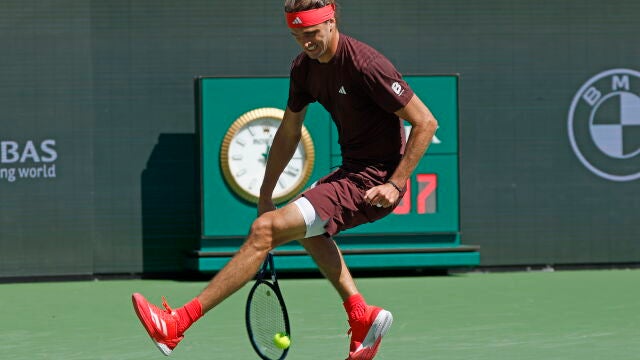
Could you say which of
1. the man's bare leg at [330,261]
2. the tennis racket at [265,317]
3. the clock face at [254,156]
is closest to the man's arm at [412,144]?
A: the man's bare leg at [330,261]

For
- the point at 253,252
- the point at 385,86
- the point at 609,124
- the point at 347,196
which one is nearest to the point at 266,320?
the point at 253,252

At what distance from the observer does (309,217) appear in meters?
5.63

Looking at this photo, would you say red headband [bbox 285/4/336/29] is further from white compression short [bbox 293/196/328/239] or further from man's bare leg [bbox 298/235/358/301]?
man's bare leg [bbox 298/235/358/301]

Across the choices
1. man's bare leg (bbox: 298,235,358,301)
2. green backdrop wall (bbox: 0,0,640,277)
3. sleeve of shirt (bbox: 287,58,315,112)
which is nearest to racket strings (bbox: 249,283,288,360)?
man's bare leg (bbox: 298,235,358,301)

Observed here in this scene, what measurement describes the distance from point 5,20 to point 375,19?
3.40m

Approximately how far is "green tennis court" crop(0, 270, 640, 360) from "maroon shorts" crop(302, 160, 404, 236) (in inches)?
46.7

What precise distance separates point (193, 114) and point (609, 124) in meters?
4.00

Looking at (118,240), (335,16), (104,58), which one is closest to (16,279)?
(118,240)

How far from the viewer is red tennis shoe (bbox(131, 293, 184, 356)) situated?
5.41 metres

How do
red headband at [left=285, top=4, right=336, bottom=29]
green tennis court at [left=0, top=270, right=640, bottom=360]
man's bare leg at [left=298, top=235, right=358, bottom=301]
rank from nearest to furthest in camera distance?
red headband at [left=285, top=4, right=336, bottom=29] < man's bare leg at [left=298, top=235, right=358, bottom=301] < green tennis court at [left=0, top=270, right=640, bottom=360]

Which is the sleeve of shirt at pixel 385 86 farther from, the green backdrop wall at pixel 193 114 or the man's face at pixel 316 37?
the green backdrop wall at pixel 193 114

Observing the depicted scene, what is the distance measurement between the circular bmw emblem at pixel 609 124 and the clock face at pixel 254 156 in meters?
2.75

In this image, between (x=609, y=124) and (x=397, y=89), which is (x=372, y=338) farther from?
(x=609, y=124)

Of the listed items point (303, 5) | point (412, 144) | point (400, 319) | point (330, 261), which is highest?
point (303, 5)
